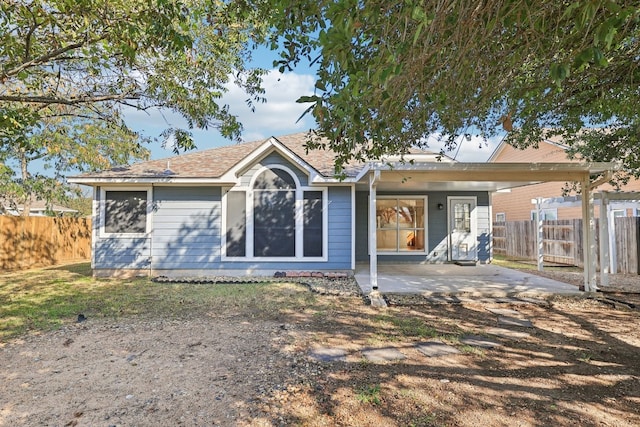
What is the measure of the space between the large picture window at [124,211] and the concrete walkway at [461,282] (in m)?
6.09

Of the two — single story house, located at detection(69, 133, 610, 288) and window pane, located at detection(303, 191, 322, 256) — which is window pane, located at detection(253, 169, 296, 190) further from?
window pane, located at detection(303, 191, 322, 256)

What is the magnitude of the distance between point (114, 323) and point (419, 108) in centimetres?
539

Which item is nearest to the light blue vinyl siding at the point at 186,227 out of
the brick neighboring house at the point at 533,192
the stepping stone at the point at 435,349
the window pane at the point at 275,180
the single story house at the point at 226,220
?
the single story house at the point at 226,220

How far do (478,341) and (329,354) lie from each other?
80.5 inches

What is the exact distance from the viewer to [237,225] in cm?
983

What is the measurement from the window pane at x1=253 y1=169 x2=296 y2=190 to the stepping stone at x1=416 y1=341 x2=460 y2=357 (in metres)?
6.00

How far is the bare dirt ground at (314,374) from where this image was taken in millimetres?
2914

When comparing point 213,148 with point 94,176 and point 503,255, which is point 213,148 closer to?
point 94,176

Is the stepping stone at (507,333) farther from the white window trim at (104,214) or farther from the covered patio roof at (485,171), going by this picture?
the white window trim at (104,214)

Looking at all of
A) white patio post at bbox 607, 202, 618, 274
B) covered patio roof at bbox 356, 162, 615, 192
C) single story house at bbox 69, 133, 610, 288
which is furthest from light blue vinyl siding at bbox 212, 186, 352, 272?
white patio post at bbox 607, 202, 618, 274

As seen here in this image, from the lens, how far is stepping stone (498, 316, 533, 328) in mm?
5625

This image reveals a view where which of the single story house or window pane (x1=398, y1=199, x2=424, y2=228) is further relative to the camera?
window pane (x1=398, y1=199, x2=424, y2=228)

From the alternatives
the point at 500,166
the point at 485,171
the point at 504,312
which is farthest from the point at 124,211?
the point at 504,312

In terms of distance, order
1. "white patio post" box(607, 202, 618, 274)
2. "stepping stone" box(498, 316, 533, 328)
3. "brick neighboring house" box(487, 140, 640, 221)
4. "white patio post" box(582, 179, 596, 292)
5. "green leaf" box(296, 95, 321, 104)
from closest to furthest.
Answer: "green leaf" box(296, 95, 321, 104) < "stepping stone" box(498, 316, 533, 328) < "white patio post" box(582, 179, 596, 292) < "white patio post" box(607, 202, 618, 274) < "brick neighboring house" box(487, 140, 640, 221)
